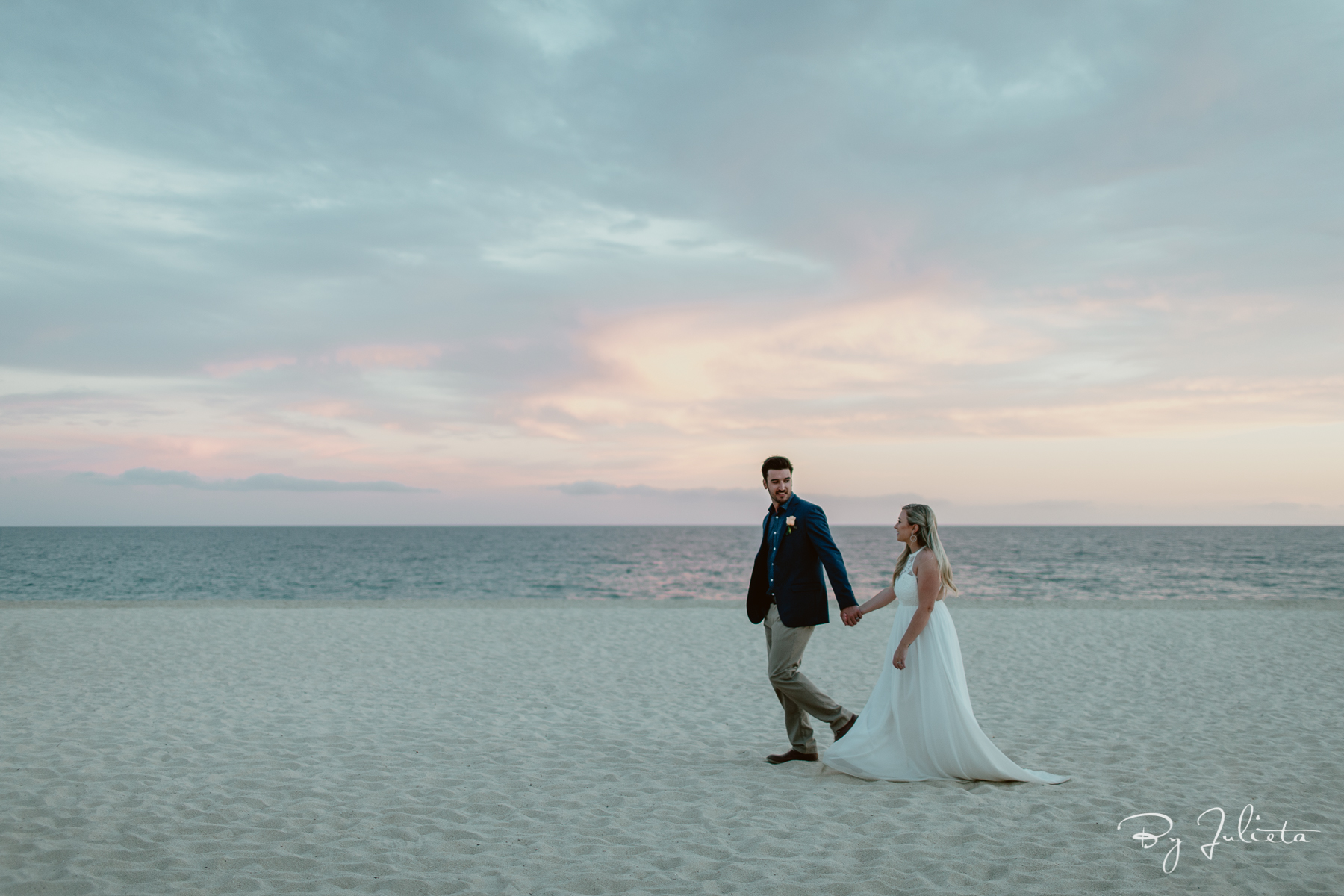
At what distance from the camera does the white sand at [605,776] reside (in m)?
3.94

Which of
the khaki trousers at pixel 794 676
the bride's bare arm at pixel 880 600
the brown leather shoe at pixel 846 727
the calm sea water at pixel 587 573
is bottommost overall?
the calm sea water at pixel 587 573

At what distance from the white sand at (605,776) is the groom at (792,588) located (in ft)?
1.62

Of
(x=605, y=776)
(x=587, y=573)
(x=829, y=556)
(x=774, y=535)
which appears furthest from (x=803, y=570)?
(x=587, y=573)

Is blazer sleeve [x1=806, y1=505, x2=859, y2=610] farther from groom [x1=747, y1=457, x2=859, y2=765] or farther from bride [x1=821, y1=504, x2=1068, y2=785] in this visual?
bride [x1=821, y1=504, x2=1068, y2=785]

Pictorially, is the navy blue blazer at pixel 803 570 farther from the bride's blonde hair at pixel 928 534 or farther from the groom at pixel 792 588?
the bride's blonde hair at pixel 928 534

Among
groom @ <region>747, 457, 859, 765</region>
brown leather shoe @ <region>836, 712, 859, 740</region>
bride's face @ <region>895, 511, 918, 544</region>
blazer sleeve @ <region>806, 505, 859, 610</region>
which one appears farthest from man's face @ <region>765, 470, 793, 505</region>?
brown leather shoe @ <region>836, 712, 859, 740</region>

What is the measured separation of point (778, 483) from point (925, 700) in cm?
172

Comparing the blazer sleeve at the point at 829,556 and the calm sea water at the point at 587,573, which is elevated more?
the blazer sleeve at the point at 829,556

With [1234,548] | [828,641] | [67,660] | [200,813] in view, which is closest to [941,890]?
[200,813]

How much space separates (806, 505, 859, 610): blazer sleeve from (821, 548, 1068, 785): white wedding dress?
377mm

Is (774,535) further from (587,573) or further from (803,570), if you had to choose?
(587,573)

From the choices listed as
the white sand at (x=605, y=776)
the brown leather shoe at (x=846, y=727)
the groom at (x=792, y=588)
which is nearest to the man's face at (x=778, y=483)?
the groom at (x=792, y=588)

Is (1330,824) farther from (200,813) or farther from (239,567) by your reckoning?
(239,567)

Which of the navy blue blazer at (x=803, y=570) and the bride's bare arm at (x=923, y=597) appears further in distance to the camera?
the navy blue blazer at (x=803, y=570)
